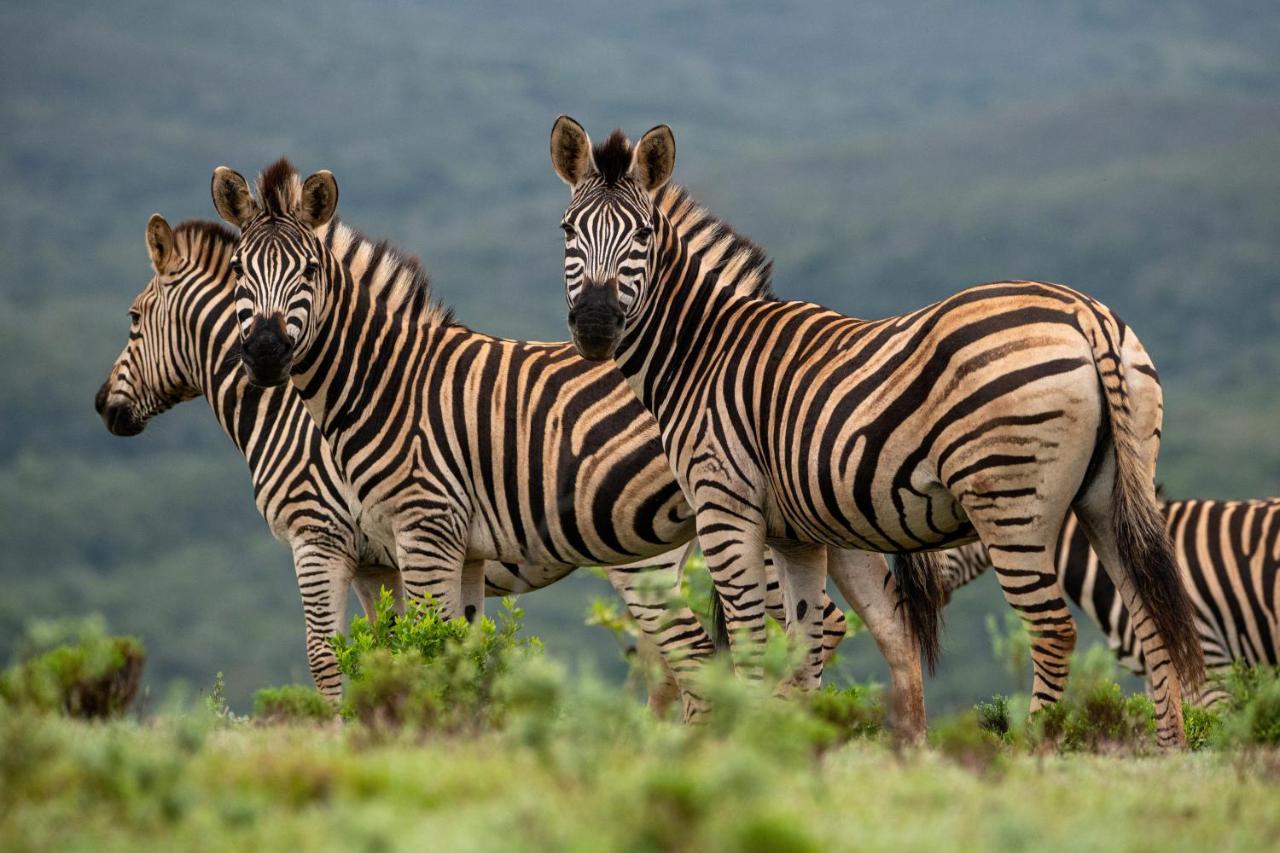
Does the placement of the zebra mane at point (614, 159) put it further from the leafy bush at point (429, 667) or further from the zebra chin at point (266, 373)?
the leafy bush at point (429, 667)

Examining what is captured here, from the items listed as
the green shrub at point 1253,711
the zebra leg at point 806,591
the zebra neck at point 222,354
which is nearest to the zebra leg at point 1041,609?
the green shrub at point 1253,711

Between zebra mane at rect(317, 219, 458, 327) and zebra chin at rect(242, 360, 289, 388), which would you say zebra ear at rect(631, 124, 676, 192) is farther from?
zebra chin at rect(242, 360, 289, 388)

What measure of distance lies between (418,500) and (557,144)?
2.40m

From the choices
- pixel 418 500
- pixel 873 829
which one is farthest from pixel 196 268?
pixel 873 829

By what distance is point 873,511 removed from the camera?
7.93m

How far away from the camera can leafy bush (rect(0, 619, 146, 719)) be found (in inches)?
244

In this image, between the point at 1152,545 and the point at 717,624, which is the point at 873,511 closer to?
the point at 1152,545

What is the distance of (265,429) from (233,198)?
2055 millimetres

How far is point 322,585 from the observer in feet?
34.4

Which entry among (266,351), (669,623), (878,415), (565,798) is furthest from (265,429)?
(565,798)

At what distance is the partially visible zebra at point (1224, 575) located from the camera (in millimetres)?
13531

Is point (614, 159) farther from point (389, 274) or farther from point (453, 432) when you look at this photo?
point (389, 274)

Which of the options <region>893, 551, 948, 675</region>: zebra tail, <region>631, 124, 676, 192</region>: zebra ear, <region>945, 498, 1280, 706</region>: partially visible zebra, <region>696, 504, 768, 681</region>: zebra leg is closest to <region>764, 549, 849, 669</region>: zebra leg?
<region>893, 551, 948, 675</region>: zebra tail

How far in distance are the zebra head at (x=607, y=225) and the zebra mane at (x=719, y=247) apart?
0.37 metres
